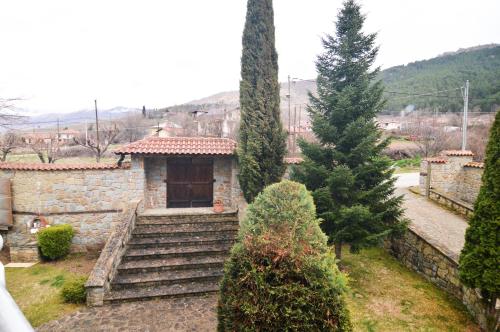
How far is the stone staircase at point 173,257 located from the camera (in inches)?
274

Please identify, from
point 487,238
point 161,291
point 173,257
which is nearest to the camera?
point 487,238

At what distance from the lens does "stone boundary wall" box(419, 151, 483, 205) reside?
12258mm

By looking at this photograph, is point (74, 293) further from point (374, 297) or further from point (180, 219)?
point (374, 297)

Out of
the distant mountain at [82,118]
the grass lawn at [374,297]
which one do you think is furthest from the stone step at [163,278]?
the distant mountain at [82,118]

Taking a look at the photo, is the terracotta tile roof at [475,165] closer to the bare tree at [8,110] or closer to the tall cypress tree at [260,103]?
the tall cypress tree at [260,103]

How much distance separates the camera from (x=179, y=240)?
8.40 metres

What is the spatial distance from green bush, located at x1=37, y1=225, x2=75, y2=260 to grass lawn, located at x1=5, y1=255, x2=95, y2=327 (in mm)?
296

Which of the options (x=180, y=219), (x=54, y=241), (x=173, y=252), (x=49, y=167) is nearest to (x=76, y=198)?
(x=49, y=167)

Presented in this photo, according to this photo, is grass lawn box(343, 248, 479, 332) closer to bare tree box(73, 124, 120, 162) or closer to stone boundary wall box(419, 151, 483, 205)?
stone boundary wall box(419, 151, 483, 205)

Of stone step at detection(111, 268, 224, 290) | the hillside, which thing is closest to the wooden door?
stone step at detection(111, 268, 224, 290)

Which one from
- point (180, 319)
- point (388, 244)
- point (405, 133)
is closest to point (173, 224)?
point (180, 319)

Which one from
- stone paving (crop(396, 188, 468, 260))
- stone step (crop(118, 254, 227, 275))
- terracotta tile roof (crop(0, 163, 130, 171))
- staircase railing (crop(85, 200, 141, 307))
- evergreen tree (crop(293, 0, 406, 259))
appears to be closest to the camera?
staircase railing (crop(85, 200, 141, 307))

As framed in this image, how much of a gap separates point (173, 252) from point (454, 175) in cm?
1249

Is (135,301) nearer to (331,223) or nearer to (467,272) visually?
(331,223)
